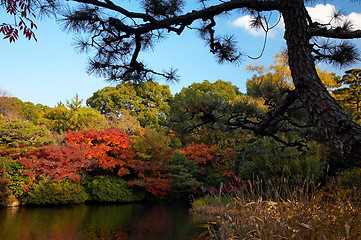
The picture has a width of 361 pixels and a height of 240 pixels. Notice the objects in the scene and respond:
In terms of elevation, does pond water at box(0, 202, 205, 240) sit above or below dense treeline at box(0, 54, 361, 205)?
below

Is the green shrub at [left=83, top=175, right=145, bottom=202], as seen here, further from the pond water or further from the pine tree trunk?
the pine tree trunk

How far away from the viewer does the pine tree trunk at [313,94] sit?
1.93m

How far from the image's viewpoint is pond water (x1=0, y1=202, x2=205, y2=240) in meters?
5.17

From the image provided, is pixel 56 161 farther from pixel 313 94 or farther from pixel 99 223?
pixel 313 94

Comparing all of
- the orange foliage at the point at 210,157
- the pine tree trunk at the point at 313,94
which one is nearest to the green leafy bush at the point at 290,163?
the orange foliage at the point at 210,157

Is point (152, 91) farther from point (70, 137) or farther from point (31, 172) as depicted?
point (31, 172)

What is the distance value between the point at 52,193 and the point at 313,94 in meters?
8.25

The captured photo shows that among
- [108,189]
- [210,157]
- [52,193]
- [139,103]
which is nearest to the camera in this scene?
[52,193]

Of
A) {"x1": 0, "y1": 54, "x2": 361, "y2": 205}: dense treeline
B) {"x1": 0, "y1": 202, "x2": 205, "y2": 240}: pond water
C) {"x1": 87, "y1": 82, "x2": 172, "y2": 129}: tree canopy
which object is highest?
{"x1": 87, "y1": 82, "x2": 172, "y2": 129}: tree canopy

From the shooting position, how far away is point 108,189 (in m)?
9.19

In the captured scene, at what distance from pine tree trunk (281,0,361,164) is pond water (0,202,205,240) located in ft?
12.1

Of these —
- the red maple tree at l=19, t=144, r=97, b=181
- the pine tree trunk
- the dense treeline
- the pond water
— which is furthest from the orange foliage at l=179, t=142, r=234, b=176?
the pine tree trunk

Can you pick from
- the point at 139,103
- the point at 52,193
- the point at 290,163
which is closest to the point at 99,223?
the point at 52,193

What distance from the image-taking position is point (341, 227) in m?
1.87
